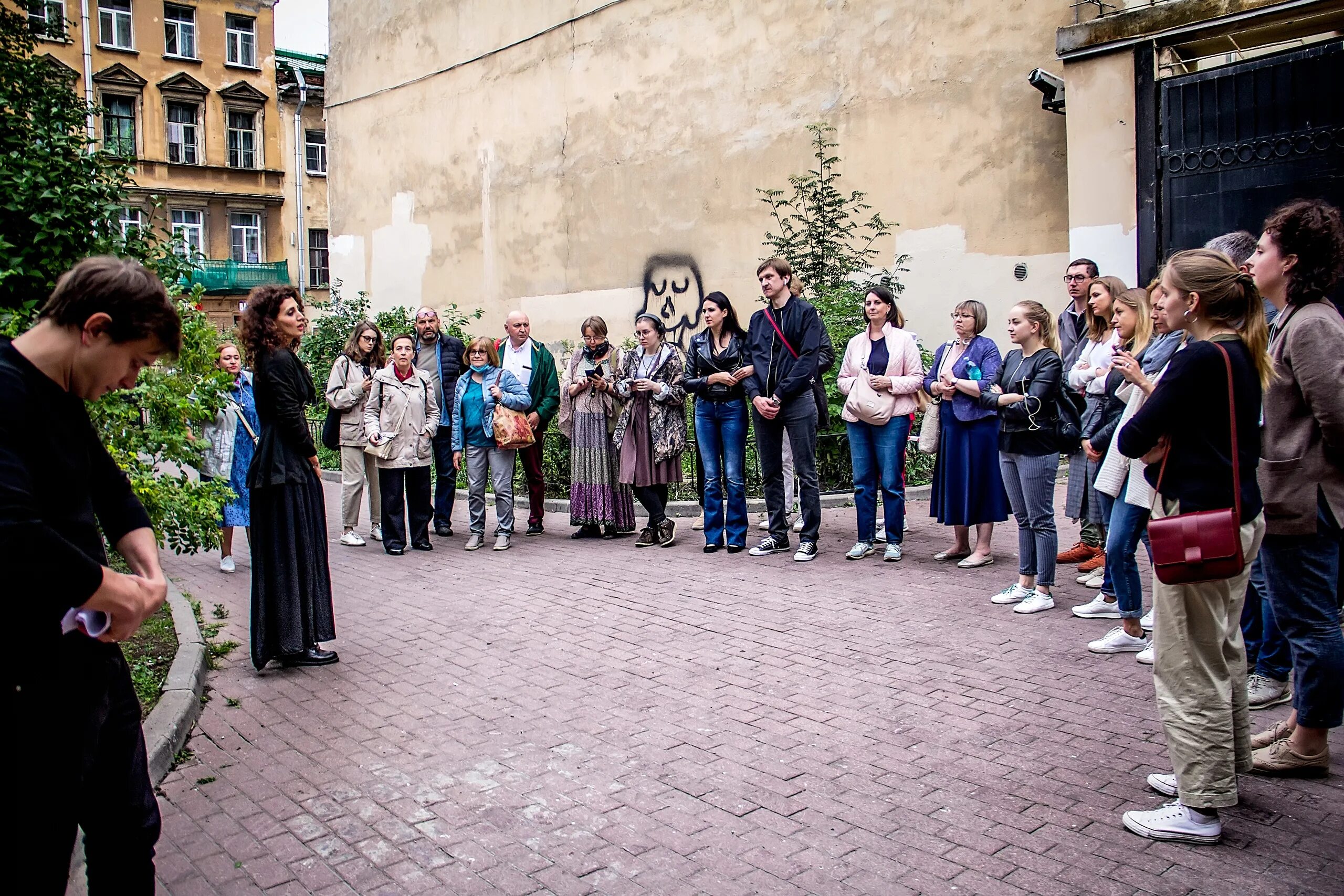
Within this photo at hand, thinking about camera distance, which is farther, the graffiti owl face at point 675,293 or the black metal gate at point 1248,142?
the graffiti owl face at point 675,293

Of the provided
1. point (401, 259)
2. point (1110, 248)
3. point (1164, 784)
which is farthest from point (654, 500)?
point (401, 259)

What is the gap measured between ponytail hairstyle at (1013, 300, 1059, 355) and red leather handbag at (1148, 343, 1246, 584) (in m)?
3.42

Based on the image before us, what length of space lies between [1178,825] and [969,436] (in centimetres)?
441

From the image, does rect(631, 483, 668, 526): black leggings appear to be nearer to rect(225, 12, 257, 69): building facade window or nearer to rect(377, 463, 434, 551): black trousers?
rect(377, 463, 434, 551): black trousers

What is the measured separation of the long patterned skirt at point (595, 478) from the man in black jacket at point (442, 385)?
126cm

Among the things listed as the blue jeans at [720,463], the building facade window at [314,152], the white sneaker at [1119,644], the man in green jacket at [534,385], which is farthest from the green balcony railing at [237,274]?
the white sneaker at [1119,644]

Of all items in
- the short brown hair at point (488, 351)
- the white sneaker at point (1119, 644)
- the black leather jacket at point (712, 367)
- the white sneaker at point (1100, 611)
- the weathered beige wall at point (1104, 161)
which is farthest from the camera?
the weathered beige wall at point (1104, 161)

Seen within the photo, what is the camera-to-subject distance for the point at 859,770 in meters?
4.38

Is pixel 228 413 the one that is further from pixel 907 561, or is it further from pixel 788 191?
pixel 788 191

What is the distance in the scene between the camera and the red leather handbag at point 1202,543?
11.6ft

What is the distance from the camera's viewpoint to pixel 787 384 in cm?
848

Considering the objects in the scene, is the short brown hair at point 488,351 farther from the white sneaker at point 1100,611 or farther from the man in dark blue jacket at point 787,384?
the white sneaker at point 1100,611

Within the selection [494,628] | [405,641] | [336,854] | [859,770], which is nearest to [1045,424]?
[859,770]

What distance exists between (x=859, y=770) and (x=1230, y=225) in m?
7.73
